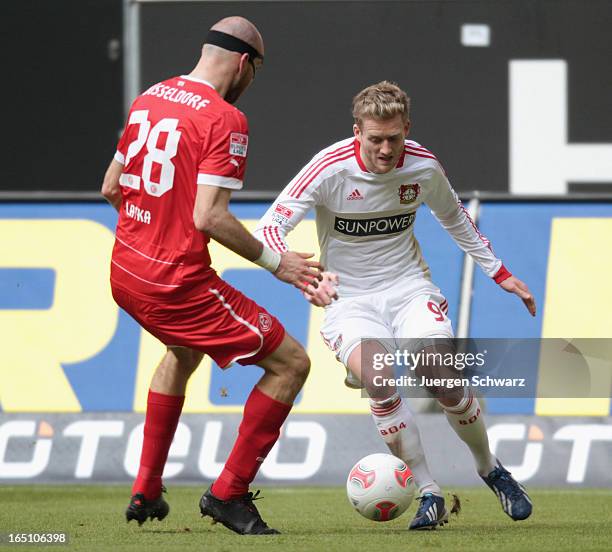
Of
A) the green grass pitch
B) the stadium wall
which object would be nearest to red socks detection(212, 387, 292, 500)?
the green grass pitch

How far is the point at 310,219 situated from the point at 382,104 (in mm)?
3079

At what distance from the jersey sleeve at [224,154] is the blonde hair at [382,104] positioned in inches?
30.6

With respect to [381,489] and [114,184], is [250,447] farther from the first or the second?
[114,184]

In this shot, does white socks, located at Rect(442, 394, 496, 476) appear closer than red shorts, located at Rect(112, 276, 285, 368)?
No

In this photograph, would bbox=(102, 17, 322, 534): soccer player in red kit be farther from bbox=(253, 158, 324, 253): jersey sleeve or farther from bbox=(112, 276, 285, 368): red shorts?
bbox=(253, 158, 324, 253): jersey sleeve

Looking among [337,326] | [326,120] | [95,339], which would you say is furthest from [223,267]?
[337,326]

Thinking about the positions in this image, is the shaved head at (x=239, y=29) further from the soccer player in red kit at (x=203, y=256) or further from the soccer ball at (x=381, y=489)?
the soccer ball at (x=381, y=489)

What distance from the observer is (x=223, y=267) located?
942 cm

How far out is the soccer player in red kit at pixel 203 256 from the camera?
5938mm

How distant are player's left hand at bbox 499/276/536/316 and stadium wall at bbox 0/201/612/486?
2.09 metres

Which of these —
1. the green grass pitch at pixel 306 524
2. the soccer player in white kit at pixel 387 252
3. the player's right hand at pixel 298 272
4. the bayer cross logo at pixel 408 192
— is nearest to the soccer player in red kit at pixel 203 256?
the player's right hand at pixel 298 272

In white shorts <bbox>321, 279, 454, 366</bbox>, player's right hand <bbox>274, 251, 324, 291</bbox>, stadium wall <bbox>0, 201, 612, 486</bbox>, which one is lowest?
stadium wall <bbox>0, 201, 612, 486</bbox>

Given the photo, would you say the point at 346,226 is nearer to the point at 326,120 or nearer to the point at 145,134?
the point at 145,134

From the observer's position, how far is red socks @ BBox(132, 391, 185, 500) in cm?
638
